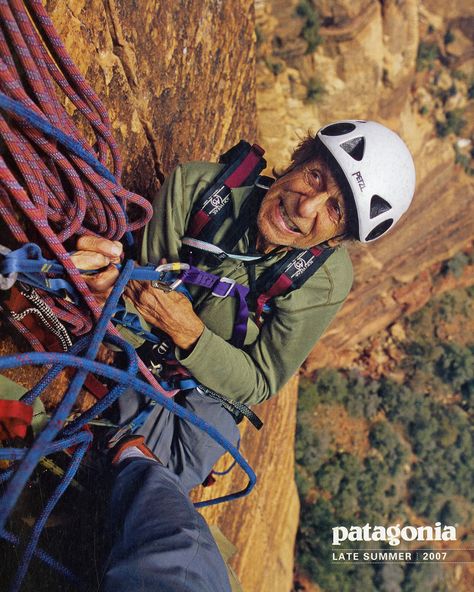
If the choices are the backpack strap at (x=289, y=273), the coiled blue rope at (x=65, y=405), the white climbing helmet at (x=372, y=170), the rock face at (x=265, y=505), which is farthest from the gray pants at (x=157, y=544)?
the rock face at (x=265, y=505)

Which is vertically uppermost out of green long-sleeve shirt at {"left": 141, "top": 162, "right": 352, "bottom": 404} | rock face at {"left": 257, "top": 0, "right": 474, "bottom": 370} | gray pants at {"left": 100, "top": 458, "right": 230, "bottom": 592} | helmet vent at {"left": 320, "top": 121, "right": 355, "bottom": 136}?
rock face at {"left": 257, "top": 0, "right": 474, "bottom": 370}

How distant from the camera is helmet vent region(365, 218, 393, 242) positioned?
99.4 inches

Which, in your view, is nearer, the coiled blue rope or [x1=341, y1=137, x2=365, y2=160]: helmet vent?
the coiled blue rope

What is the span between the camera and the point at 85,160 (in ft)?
4.98

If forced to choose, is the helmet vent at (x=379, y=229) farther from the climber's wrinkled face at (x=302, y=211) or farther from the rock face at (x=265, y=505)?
the rock face at (x=265, y=505)

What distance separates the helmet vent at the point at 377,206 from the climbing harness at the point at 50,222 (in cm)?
114

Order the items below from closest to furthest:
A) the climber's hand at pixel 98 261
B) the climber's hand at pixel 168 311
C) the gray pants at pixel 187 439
Result: the climber's hand at pixel 98 261
the climber's hand at pixel 168 311
the gray pants at pixel 187 439

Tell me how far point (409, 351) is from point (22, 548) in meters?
16.2

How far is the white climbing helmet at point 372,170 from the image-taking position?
2369 mm

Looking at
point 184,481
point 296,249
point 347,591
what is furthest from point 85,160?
point 347,591

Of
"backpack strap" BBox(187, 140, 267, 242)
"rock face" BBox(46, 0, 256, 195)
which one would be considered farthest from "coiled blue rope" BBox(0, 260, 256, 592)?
"rock face" BBox(46, 0, 256, 195)

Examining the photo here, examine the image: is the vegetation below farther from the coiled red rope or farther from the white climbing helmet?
the coiled red rope

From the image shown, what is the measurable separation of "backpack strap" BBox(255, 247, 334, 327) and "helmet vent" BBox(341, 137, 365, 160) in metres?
0.52

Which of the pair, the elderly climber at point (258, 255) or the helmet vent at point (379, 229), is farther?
the helmet vent at point (379, 229)
